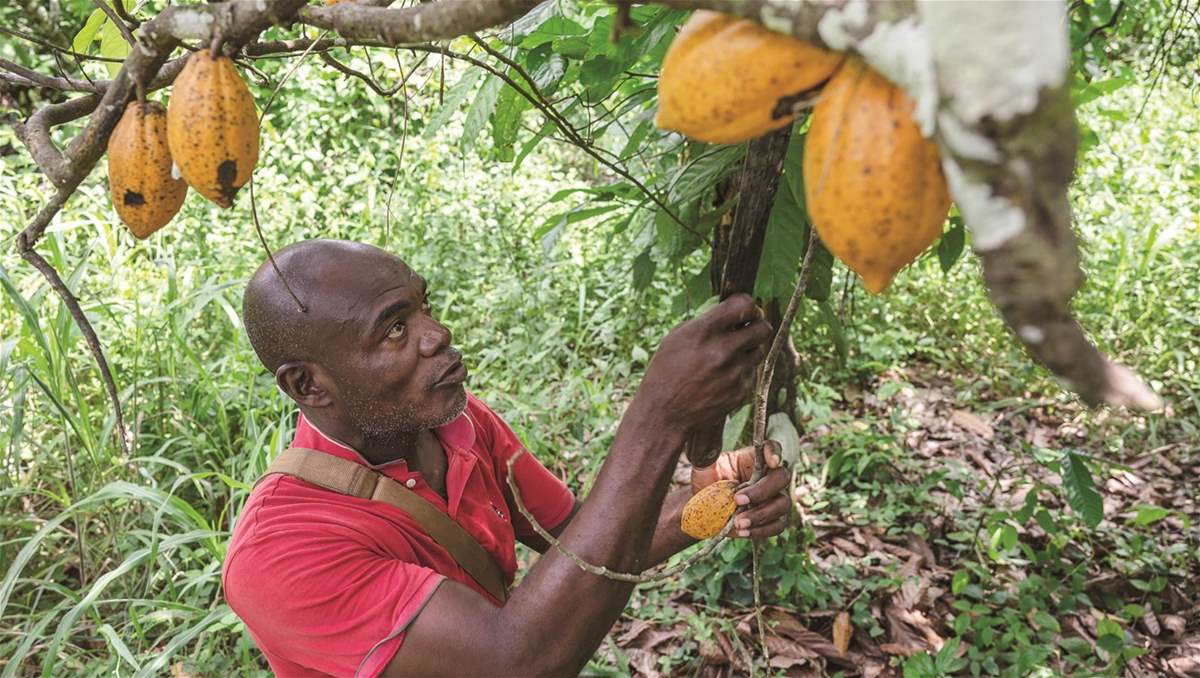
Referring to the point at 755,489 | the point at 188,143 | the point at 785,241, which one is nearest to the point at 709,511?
the point at 755,489

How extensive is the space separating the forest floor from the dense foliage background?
10 mm

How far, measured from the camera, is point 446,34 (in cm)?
55

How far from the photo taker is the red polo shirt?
4.85 ft

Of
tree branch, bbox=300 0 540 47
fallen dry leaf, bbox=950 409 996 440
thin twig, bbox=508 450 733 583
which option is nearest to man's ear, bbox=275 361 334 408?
thin twig, bbox=508 450 733 583

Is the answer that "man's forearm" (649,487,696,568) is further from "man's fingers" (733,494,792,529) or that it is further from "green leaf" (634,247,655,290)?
"green leaf" (634,247,655,290)

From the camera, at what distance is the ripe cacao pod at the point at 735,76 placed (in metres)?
0.49

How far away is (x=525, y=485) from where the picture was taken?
2.11 m

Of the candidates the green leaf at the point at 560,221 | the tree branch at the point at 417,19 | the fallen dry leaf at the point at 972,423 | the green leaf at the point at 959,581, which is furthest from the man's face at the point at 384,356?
the fallen dry leaf at the point at 972,423

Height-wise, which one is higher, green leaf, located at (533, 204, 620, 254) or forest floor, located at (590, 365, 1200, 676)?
green leaf, located at (533, 204, 620, 254)

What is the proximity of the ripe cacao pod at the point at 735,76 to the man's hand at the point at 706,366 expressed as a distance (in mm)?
710

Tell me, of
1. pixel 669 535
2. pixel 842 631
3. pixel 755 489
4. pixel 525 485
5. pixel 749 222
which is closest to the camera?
pixel 749 222

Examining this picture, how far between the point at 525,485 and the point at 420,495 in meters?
0.39

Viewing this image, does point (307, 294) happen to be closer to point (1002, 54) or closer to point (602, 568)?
point (602, 568)

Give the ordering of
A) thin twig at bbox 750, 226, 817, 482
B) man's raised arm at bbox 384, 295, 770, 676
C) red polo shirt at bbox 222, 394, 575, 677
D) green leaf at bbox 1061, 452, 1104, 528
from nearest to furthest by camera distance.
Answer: thin twig at bbox 750, 226, 817, 482 → man's raised arm at bbox 384, 295, 770, 676 → red polo shirt at bbox 222, 394, 575, 677 → green leaf at bbox 1061, 452, 1104, 528
